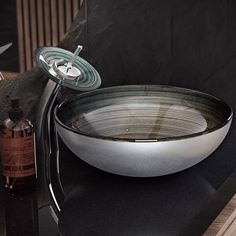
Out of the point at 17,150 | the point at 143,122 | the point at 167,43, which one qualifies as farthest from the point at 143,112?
the point at 17,150

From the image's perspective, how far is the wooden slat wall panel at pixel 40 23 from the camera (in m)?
1.36

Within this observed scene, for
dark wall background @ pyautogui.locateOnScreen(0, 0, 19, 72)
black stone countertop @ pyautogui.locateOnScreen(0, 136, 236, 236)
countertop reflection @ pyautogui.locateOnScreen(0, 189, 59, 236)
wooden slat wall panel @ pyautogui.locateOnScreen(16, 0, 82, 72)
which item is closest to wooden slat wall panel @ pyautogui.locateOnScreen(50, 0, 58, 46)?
wooden slat wall panel @ pyautogui.locateOnScreen(16, 0, 82, 72)

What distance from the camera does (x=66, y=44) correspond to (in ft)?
4.87

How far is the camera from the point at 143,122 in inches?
56.9

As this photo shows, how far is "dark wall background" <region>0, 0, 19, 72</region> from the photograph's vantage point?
51.8 inches

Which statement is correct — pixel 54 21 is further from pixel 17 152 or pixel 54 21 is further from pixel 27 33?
pixel 17 152

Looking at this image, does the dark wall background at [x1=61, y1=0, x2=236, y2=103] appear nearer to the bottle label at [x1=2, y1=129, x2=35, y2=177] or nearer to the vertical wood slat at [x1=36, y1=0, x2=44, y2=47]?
the vertical wood slat at [x1=36, y1=0, x2=44, y2=47]

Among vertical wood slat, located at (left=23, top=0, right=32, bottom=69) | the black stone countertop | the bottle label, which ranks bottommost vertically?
the black stone countertop

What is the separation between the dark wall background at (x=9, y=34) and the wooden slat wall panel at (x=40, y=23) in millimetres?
13

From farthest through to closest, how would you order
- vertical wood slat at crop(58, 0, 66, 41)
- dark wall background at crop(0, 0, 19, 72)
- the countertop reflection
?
vertical wood slat at crop(58, 0, 66, 41)
dark wall background at crop(0, 0, 19, 72)
the countertop reflection

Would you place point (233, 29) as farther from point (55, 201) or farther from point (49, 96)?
point (55, 201)

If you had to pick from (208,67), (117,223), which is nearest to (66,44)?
(208,67)

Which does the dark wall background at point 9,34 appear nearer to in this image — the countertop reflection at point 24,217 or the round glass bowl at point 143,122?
the round glass bowl at point 143,122

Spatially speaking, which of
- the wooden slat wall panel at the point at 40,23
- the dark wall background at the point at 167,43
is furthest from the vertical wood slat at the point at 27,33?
the dark wall background at the point at 167,43
